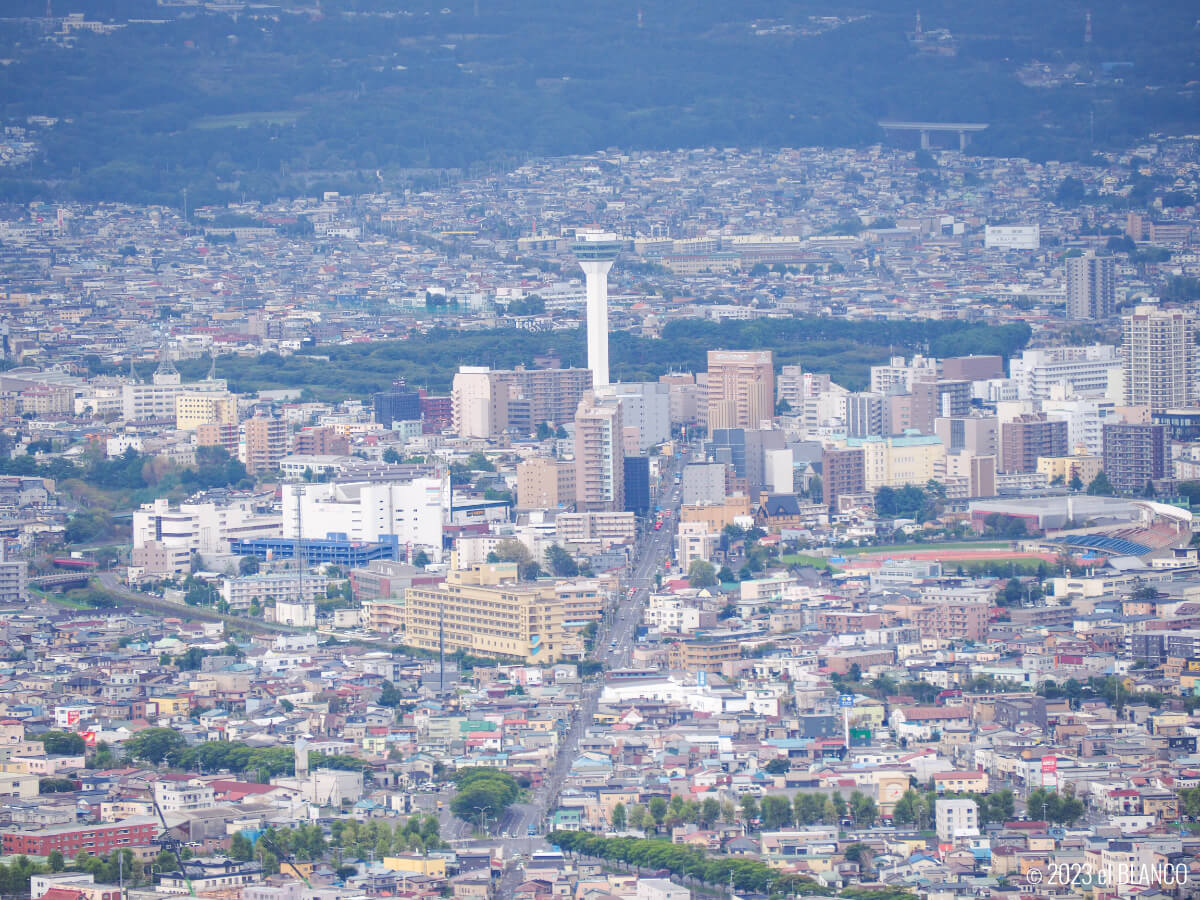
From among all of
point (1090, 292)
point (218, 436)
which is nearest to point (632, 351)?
point (1090, 292)

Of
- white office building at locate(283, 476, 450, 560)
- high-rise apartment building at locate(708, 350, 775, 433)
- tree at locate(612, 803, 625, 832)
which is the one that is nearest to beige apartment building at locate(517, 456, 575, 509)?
white office building at locate(283, 476, 450, 560)

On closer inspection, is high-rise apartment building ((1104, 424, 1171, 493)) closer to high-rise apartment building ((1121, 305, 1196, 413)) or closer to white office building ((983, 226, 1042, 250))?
high-rise apartment building ((1121, 305, 1196, 413))

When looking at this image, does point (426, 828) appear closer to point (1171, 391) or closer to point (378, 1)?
point (1171, 391)

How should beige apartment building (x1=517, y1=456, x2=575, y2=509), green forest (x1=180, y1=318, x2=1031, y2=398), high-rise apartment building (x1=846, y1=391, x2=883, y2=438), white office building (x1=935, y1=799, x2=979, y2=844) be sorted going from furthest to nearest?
green forest (x1=180, y1=318, x2=1031, y2=398)
high-rise apartment building (x1=846, y1=391, x2=883, y2=438)
beige apartment building (x1=517, y1=456, x2=575, y2=509)
white office building (x1=935, y1=799, x2=979, y2=844)

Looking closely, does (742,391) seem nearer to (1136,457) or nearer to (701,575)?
(1136,457)

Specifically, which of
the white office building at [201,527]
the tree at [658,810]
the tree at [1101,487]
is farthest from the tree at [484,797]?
the tree at [1101,487]
